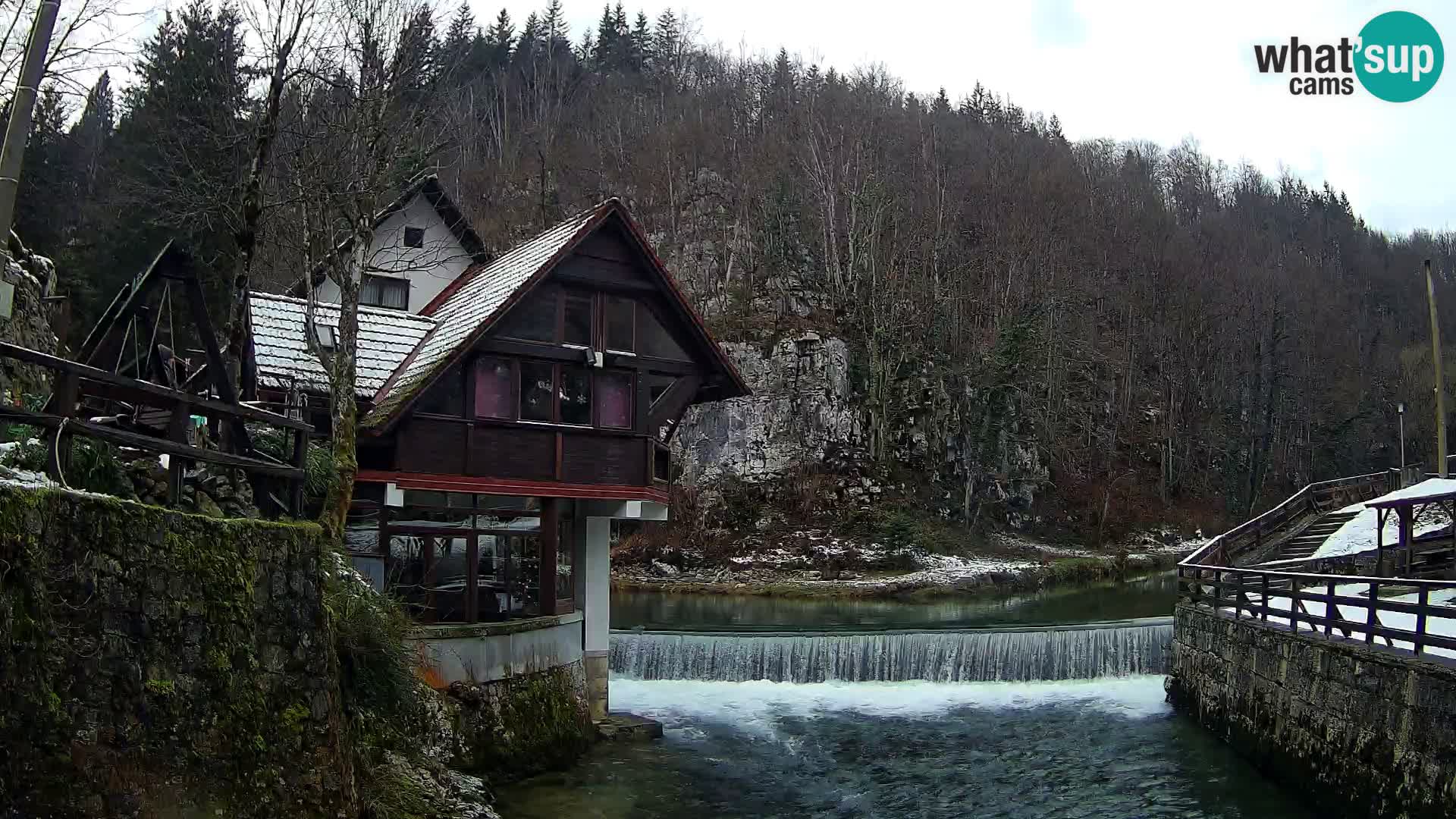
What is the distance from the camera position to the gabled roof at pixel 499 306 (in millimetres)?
18516

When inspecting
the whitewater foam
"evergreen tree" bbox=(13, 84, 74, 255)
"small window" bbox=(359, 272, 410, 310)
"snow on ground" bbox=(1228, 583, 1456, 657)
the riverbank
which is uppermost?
"evergreen tree" bbox=(13, 84, 74, 255)

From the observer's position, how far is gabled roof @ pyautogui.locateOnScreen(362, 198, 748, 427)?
729 inches

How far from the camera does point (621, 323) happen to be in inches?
818

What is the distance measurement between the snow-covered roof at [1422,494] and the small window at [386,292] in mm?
23913

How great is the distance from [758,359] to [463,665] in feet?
130

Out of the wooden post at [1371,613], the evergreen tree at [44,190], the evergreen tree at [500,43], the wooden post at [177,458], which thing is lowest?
the wooden post at [1371,613]

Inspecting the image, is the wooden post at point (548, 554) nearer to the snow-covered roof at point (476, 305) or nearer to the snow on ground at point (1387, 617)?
the snow-covered roof at point (476, 305)

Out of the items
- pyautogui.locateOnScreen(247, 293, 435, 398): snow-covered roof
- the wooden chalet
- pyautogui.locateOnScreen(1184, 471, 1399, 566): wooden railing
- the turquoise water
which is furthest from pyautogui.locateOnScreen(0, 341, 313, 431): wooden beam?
pyautogui.locateOnScreen(1184, 471, 1399, 566): wooden railing

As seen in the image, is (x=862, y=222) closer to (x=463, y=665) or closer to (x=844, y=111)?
(x=844, y=111)


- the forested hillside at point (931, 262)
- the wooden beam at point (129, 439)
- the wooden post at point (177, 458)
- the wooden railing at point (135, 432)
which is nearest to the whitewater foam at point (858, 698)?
the wooden railing at point (135, 432)

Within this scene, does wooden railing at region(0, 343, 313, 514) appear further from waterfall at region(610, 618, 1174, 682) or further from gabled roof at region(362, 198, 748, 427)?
waterfall at region(610, 618, 1174, 682)

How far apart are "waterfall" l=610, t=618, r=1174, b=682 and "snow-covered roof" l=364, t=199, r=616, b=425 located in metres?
9.92

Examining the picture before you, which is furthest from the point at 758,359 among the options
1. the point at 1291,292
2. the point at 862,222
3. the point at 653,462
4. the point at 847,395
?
the point at 1291,292

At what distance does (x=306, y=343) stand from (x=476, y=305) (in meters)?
3.21
